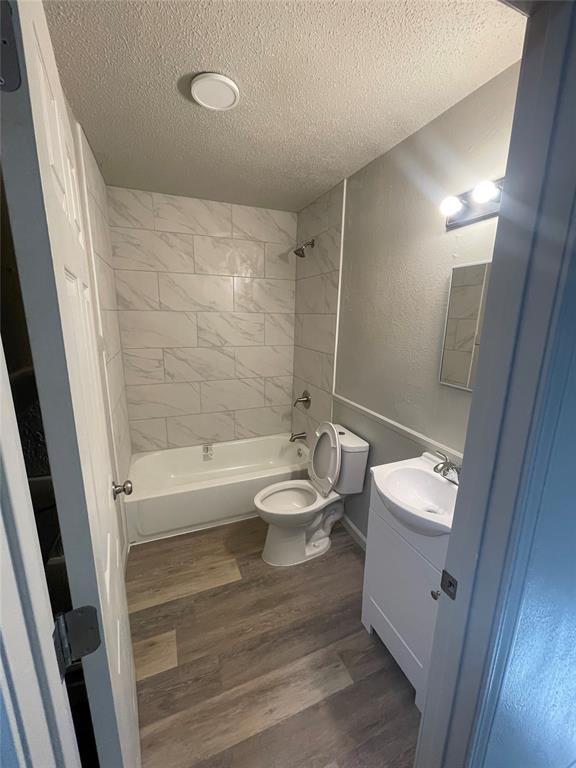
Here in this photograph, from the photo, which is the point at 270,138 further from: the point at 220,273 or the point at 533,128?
the point at 533,128

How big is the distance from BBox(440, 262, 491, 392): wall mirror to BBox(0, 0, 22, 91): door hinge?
56.6 inches

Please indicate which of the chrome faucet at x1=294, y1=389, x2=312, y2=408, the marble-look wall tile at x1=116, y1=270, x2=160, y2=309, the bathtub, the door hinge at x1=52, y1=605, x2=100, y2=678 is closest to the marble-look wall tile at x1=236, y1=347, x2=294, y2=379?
the chrome faucet at x1=294, y1=389, x2=312, y2=408

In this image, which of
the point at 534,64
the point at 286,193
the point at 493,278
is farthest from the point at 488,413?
the point at 286,193

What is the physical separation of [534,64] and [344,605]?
83.3 inches

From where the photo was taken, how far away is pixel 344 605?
1.73 metres

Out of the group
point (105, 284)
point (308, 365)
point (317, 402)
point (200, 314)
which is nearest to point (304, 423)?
point (317, 402)

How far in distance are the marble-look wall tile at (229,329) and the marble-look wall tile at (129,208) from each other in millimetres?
791

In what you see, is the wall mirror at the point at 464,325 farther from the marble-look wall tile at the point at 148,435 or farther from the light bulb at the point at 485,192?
the marble-look wall tile at the point at 148,435

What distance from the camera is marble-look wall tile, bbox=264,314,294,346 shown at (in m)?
2.93

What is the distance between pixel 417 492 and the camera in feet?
4.72

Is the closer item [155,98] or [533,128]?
[533,128]

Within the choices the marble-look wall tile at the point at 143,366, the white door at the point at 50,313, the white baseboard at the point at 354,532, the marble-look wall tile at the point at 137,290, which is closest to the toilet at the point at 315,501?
the white baseboard at the point at 354,532

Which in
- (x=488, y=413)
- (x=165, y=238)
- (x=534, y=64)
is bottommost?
(x=488, y=413)

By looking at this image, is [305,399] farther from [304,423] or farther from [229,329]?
[229,329]
